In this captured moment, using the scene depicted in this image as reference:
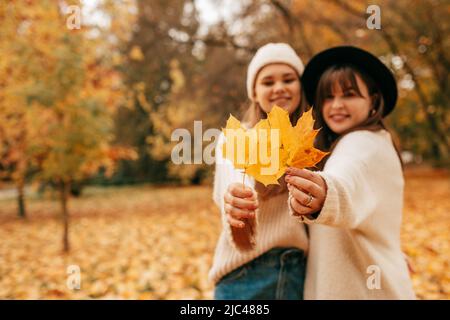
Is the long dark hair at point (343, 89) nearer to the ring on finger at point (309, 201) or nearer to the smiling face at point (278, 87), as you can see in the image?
the smiling face at point (278, 87)

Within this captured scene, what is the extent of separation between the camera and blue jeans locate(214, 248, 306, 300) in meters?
1.71

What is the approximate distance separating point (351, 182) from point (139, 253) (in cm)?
521

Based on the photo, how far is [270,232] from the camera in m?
1.66

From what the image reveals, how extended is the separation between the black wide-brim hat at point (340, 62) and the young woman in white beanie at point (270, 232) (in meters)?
0.05

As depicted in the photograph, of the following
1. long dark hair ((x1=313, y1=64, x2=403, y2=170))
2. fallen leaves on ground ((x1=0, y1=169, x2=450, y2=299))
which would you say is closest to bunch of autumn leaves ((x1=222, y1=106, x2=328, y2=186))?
long dark hair ((x1=313, y1=64, x2=403, y2=170))

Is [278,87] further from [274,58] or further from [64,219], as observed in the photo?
[64,219]

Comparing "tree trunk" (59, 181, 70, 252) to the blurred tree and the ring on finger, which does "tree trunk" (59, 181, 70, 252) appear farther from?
the ring on finger

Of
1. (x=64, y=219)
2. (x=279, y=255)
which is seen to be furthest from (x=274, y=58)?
(x=64, y=219)

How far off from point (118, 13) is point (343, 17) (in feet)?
16.5

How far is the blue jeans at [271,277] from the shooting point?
171 cm

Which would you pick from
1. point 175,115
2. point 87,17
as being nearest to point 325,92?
point 87,17

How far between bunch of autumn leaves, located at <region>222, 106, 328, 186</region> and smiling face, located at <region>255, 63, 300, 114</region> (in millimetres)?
766

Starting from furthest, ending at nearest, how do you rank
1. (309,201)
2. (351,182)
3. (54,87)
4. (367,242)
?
(54,87) < (367,242) < (351,182) < (309,201)
